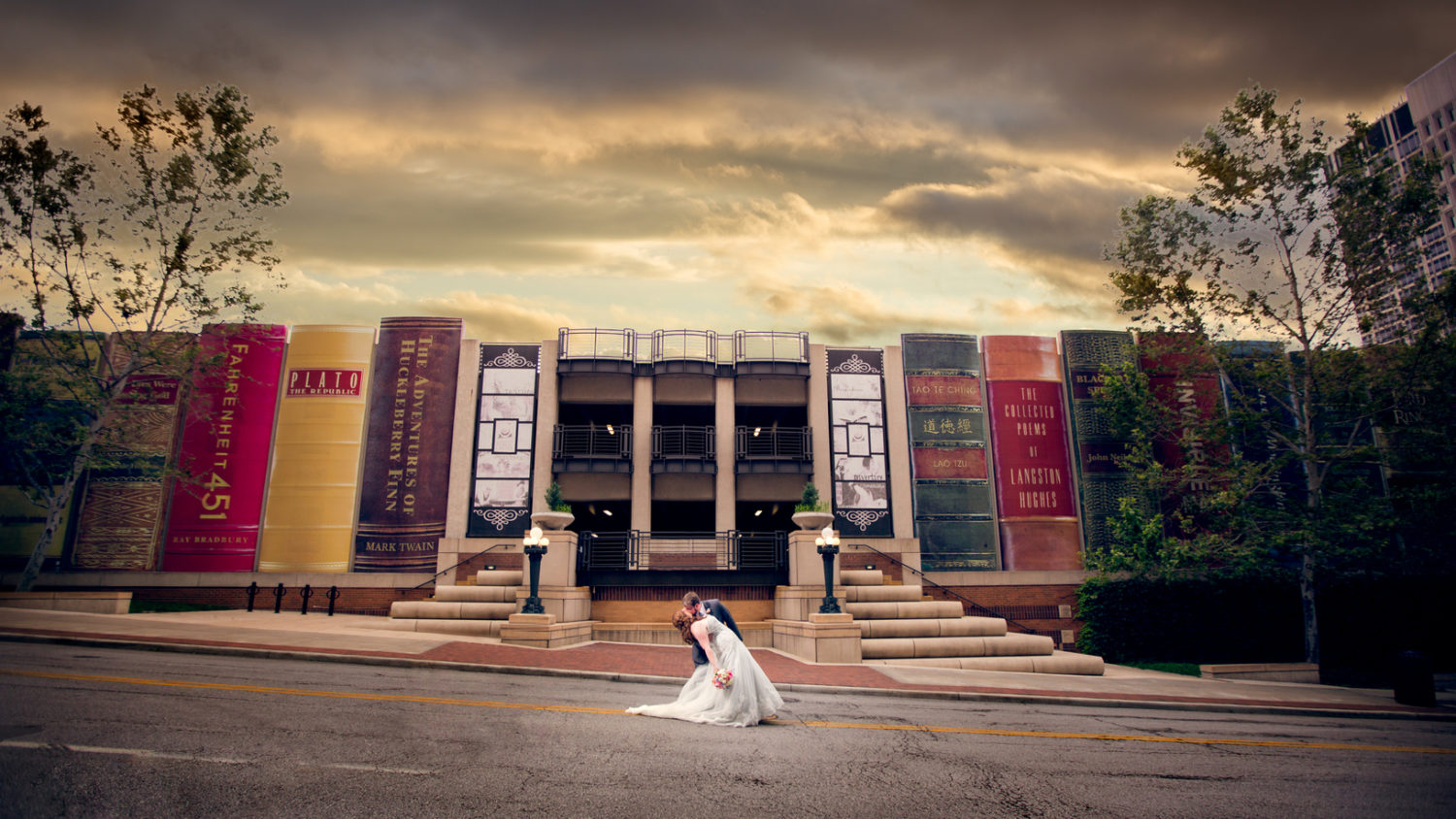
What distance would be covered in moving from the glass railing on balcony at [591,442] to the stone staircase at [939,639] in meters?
10.3

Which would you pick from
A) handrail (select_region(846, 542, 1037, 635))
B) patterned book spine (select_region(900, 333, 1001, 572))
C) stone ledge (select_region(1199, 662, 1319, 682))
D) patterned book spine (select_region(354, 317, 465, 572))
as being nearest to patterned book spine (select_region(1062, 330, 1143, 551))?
patterned book spine (select_region(900, 333, 1001, 572))

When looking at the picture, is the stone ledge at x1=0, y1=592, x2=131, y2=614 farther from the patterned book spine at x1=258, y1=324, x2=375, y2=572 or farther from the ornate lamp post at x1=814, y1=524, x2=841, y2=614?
the ornate lamp post at x1=814, y1=524, x2=841, y2=614

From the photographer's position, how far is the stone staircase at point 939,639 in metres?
16.4

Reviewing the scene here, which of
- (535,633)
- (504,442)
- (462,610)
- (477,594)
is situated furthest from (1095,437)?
(462,610)

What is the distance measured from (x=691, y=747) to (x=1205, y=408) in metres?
25.5

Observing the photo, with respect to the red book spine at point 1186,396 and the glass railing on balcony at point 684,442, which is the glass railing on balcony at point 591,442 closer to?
the glass railing on balcony at point 684,442

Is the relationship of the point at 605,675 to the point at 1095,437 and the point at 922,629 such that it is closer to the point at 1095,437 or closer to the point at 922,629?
the point at 922,629

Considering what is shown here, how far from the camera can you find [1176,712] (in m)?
11.8

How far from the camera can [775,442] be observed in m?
25.6

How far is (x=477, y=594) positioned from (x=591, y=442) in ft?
23.3

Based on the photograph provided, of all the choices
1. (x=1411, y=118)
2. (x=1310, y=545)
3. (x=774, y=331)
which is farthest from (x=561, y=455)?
(x=1411, y=118)

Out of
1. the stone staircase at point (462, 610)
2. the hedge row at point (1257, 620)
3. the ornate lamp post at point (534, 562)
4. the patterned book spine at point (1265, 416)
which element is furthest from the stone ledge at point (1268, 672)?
the stone staircase at point (462, 610)

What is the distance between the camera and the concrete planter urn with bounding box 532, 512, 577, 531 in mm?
18234

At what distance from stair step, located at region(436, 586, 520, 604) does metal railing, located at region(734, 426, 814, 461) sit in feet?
32.4
